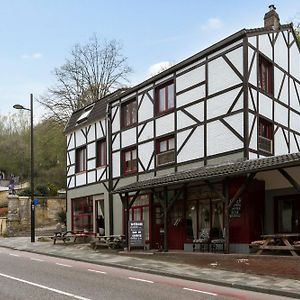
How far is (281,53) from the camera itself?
22.0 m

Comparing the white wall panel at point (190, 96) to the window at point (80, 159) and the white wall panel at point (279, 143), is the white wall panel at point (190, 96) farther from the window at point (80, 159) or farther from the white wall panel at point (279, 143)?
the window at point (80, 159)

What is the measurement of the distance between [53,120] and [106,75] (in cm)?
663

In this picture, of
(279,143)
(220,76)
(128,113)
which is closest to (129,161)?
(128,113)

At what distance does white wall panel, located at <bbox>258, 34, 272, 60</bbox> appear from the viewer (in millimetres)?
20062

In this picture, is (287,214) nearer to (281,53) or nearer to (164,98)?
(281,53)

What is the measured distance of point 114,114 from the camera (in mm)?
27031

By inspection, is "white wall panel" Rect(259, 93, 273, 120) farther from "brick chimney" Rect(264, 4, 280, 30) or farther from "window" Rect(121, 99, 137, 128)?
"window" Rect(121, 99, 137, 128)

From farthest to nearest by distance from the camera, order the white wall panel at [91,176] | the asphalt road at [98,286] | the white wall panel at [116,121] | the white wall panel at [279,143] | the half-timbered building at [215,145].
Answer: the white wall panel at [91,176] < the white wall panel at [116,121] < the white wall panel at [279,143] < the half-timbered building at [215,145] < the asphalt road at [98,286]

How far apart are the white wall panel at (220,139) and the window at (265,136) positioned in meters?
1.17

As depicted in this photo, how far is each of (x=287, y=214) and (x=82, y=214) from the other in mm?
14675

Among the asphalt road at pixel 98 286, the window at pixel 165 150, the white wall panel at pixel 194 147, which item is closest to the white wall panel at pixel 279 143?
the white wall panel at pixel 194 147

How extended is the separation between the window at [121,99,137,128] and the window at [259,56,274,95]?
7158mm

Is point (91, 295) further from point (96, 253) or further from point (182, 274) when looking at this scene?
point (96, 253)

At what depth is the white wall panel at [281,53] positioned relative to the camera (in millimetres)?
21475
